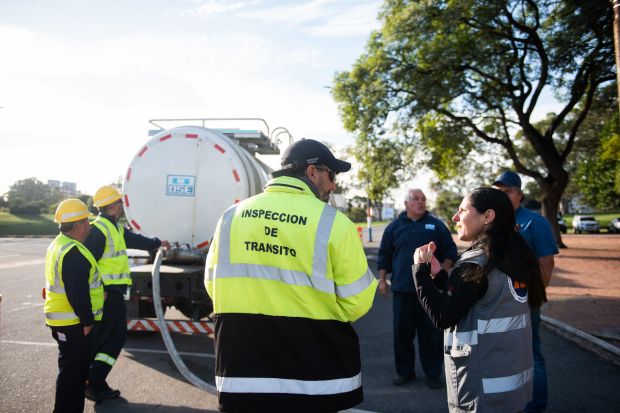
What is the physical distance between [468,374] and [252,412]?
3.59 ft

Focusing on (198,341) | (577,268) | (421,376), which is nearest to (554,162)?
(577,268)

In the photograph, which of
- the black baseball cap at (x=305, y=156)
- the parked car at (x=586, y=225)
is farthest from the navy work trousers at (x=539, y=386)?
the parked car at (x=586, y=225)

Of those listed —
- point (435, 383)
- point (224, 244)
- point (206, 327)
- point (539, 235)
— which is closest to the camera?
point (224, 244)

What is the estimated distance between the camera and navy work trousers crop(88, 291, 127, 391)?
141 inches

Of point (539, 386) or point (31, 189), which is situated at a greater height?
point (31, 189)

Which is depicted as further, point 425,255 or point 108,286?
point 108,286

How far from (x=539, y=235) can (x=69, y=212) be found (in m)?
4.11

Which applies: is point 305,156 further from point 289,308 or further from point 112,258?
point 112,258

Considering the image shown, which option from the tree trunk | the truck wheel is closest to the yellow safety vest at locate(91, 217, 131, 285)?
the truck wheel

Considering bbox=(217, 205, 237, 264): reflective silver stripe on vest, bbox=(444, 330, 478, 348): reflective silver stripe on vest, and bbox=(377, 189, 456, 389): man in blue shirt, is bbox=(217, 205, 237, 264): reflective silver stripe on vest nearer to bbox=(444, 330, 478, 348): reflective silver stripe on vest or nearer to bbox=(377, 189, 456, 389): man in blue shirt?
bbox=(444, 330, 478, 348): reflective silver stripe on vest

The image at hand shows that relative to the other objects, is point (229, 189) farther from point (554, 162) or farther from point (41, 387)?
point (554, 162)

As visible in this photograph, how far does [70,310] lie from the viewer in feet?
10.1

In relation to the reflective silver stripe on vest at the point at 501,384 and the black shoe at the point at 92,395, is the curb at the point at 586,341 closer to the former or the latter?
the reflective silver stripe on vest at the point at 501,384

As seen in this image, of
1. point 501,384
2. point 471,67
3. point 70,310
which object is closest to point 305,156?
point 501,384
